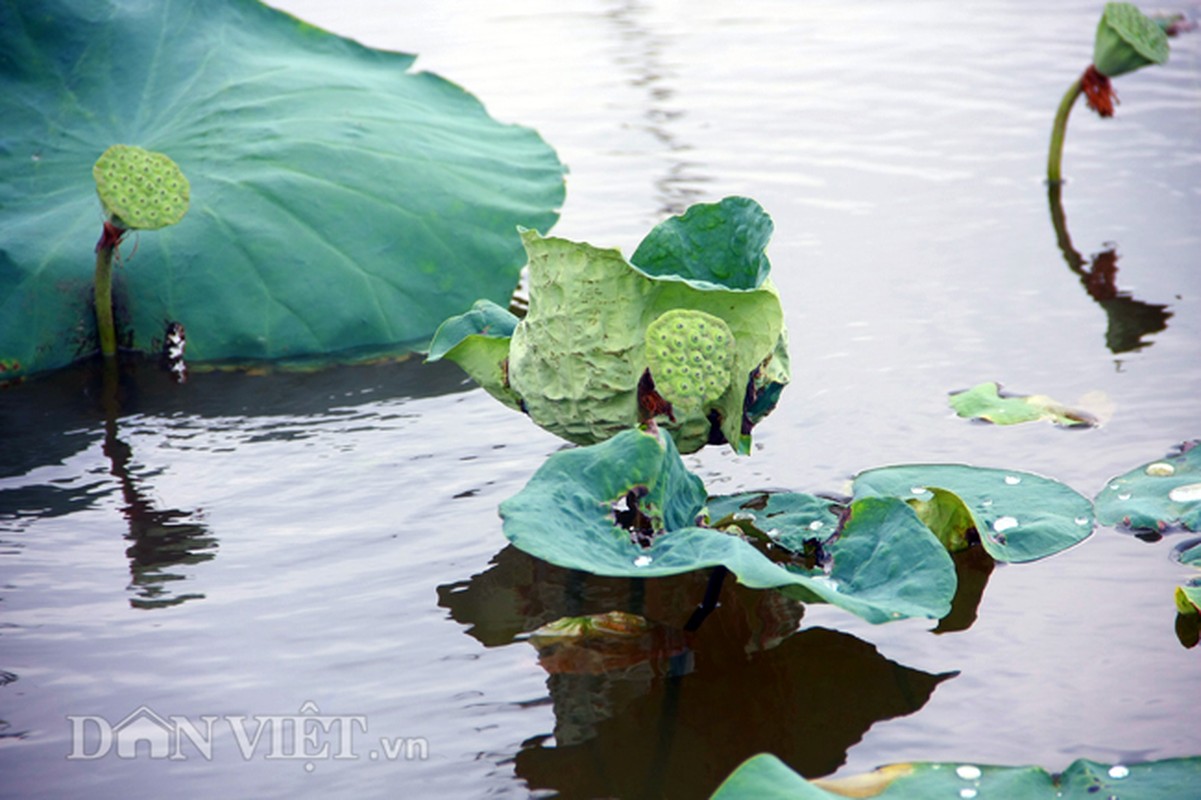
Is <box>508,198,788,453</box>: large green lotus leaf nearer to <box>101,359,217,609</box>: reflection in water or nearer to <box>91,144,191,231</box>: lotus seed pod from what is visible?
<box>101,359,217,609</box>: reflection in water

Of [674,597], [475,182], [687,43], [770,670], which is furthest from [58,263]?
[687,43]

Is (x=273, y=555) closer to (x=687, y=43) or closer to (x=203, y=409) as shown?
(x=203, y=409)

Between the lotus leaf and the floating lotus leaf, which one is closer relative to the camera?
the lotus leaf

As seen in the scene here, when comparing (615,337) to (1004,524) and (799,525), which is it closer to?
(799,525)

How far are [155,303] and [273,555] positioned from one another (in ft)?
2.55

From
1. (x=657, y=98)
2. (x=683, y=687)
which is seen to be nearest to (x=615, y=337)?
(x=683, y=687)

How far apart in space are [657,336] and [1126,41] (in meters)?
1.61

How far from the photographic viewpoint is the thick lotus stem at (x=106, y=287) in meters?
1.91

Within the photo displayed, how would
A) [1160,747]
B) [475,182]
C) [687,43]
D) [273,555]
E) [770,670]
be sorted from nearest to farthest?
[1160,747] → [770,670] → [273,555] → [475,182] → [687,43]

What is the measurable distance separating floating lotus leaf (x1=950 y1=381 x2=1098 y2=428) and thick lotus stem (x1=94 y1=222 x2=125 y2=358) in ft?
4.29

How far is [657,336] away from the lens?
1.40m

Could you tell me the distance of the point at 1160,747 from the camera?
44.0 inches

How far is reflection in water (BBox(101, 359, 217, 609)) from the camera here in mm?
1456

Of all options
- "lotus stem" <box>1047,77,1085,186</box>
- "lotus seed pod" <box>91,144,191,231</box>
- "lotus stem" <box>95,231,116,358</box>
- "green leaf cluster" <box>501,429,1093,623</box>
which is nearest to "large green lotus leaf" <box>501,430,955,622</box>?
"green leaf cluster" <box>501,429,1093,623</box>
